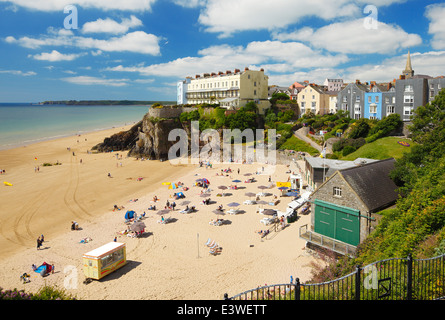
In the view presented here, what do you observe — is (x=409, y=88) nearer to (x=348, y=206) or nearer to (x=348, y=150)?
(x=348, y=150)

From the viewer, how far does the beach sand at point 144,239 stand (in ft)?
53.1

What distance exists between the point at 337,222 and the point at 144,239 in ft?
44.4

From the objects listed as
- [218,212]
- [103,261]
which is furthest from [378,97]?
[103,261]

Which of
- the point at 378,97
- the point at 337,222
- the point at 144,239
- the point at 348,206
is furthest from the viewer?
the point at 378,97

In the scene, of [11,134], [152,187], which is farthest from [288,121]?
[11,134]

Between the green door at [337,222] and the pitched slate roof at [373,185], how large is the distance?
1119mm

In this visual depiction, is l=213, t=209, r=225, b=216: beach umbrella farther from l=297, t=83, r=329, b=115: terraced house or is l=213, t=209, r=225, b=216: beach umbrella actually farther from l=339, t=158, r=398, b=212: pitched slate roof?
l=297, t=83, r=329, b=115: terraced house

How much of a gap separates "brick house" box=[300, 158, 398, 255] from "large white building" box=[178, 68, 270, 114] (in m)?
40.8

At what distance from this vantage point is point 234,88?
199ft

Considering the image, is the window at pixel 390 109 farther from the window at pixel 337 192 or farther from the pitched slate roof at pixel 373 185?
the window at pixel 337 192

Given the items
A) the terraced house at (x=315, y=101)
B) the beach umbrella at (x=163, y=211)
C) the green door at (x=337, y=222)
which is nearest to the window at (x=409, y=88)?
the terraced house at (x=315, y=101)

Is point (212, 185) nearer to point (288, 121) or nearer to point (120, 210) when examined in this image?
point (120, 210)

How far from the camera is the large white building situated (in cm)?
5978

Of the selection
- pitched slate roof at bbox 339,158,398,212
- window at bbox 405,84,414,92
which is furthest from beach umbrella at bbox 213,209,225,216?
window at bbox 405,84,414,92
